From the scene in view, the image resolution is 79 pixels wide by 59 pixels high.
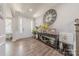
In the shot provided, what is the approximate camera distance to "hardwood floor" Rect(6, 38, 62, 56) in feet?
4.61

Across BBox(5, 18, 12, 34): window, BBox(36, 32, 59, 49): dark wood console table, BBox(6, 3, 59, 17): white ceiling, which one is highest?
BBox(6, 3, 59, 17): white ceiling

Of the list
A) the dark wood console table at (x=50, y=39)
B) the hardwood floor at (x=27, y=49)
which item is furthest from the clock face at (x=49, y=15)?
the hardwood floor at (x=27, y=49)

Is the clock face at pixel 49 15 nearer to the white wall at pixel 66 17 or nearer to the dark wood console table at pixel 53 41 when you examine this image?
the white wall at pixel 66 17

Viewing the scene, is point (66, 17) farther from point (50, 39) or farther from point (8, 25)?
point (8, 25)

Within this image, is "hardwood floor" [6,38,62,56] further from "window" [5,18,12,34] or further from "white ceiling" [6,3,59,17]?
"white ceiling" [6,3,59,17]

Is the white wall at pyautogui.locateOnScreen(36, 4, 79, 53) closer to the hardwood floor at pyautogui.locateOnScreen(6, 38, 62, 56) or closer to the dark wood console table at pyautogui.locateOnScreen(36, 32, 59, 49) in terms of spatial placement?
the dark wood console table at pyautogui.locateOnScreen(36, 32, 59, 49)

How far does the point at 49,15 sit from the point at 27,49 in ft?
1.62

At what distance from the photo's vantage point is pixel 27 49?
1.42 meters

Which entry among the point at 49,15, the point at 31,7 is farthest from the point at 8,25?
the point at 49,15

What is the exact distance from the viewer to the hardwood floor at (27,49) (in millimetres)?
1406

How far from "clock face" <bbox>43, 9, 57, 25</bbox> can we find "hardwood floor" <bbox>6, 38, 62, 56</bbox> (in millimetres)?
299

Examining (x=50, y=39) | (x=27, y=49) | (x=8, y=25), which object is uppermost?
(x=8, y=25)

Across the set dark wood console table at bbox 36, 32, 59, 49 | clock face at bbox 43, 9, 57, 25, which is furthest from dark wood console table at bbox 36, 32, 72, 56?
clock face at bbox 43, 9, 57, 25

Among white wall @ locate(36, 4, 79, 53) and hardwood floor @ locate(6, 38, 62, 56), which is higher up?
white wall @ locate(36, 4, 79, 53)
